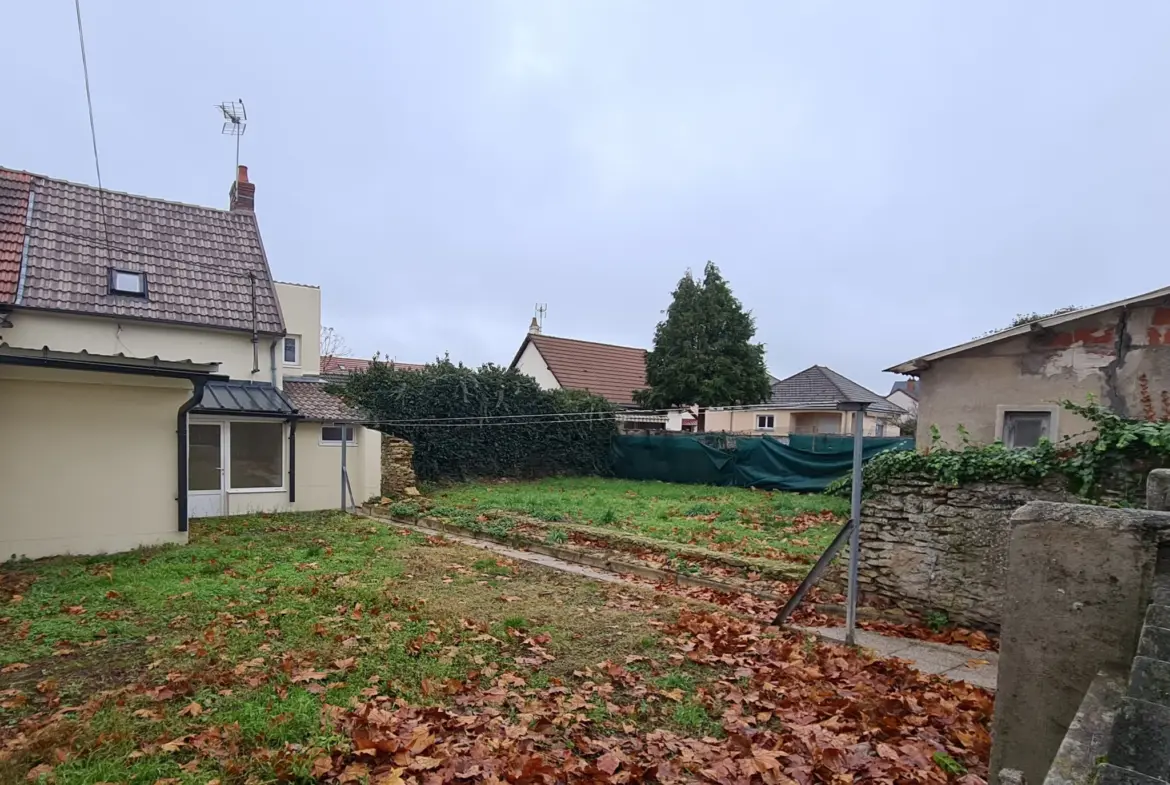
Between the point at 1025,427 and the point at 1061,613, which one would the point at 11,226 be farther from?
the point at 1025,427

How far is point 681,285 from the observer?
2578 cm

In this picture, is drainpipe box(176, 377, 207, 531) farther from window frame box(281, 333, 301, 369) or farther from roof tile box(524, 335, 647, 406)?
roof tile box(524, 335, 647, 406)

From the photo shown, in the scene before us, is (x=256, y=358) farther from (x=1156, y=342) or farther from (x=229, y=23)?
(x=1156, y=342)

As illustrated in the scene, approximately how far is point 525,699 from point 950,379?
9736 mm

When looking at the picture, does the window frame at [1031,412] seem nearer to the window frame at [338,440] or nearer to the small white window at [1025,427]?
the small white window at [1025,427]

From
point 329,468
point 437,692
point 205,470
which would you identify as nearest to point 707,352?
point 329,468

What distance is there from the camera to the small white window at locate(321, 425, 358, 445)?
15203 millimetres

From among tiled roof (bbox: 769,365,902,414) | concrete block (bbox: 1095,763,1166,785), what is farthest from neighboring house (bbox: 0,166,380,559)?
tiled roof (bbox: 769,365,902,414)

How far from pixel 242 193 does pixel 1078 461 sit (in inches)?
749

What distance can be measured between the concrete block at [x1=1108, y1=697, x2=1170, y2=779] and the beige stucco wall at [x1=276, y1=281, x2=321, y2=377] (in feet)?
56.7

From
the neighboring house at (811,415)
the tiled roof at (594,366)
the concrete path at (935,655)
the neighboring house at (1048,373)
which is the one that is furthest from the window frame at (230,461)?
the neighboring house at (811,415)

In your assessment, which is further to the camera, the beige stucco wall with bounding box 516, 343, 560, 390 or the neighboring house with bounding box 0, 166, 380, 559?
the beige stucco wall with bounding box 516, 343, 560, 390

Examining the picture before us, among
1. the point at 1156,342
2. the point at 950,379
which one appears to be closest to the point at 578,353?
the point at 950,379

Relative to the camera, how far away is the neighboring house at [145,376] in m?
8.67
